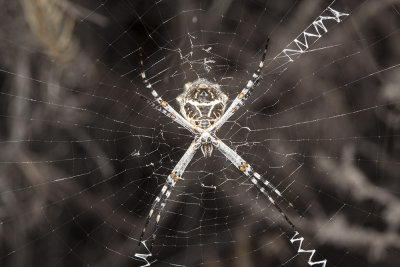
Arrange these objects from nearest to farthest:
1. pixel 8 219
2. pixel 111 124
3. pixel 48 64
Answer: pixel 48 64 → pixel 8 219 → pixel 111 124

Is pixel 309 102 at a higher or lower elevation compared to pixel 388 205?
higher

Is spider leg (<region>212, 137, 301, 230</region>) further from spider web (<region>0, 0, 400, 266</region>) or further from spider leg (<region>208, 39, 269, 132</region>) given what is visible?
spider leg (<region>208, 39, 269, 132</region>)

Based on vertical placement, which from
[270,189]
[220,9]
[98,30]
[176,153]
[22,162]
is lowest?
[22,162]

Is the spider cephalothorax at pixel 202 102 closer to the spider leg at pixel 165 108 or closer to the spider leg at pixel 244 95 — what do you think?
the spider leg at pixel 165 108

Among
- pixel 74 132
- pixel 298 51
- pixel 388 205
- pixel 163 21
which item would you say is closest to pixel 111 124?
pixel 74 132

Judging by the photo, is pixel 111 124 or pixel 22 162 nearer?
pixel 22 162

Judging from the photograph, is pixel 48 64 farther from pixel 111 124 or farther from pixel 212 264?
pixel 212 264

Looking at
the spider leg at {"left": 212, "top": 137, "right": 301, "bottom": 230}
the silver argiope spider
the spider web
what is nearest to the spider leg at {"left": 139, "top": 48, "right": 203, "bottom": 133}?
the silver argiope spider

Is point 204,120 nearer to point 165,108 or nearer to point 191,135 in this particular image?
point 191,135
